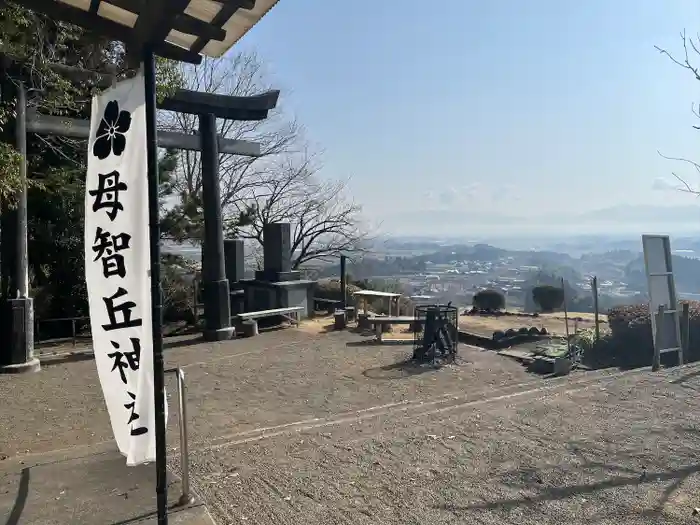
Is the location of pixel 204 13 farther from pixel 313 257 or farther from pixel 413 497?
pixel 313 257

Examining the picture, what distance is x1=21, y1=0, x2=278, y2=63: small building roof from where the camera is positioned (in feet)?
9.64

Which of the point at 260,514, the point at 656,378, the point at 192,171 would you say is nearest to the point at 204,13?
the point at 260,514

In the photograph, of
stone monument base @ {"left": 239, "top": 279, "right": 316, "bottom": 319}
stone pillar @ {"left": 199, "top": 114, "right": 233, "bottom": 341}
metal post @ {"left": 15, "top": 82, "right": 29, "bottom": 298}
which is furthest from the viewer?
stone monument base @ {"left": 239, "top": 279, "right": 316, "bottom": 319}

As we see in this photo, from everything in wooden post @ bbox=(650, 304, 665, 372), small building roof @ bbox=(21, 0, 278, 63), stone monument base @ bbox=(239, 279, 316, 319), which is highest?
small building roof @ bbox=(21, 0, 278, 63)

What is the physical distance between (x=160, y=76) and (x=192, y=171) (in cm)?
1292

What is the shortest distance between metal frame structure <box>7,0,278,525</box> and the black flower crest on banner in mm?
156

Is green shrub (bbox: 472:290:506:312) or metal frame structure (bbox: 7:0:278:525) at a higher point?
metal frame structure (bbox: 7:0:278:525)

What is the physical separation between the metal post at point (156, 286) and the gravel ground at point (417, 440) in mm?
808

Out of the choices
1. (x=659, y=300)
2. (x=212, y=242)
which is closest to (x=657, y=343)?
(x=659, y=300)

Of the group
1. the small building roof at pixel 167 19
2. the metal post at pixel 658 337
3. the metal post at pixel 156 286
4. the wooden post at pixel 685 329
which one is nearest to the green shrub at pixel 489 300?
the wooden post at pixel 685 329

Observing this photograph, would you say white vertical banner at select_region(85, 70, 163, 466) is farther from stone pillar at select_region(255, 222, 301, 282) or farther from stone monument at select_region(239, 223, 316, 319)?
stone pillar at select_region(255, 222, 301, 282)

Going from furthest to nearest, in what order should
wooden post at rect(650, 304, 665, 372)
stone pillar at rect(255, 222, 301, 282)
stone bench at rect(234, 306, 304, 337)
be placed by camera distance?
stone pillar at rect(255, 222, 301, 282), stone bench at rect(234, 306, 304, 337), wooden post at rect(650, 304, 665, 372)

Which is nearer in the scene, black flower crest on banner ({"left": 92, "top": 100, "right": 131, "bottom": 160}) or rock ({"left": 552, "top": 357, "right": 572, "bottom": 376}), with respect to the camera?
black flower crest on banner ({"left": 92, "top": 100, "right": 131, "bottom": 160})

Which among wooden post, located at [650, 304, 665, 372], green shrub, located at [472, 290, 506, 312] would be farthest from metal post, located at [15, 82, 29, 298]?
green shrub, located at [472, 290, 506, 312]
